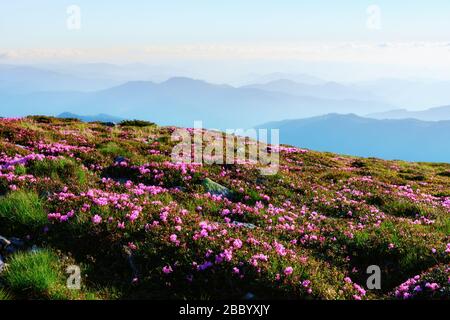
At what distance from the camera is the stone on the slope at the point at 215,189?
1455 centimetres

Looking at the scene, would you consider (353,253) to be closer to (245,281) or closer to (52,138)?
(245,281)

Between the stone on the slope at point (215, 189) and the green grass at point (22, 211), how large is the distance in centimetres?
569

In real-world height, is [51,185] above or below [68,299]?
above

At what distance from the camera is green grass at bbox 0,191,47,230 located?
9.81 meters

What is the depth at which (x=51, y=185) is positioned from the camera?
11.9 meters

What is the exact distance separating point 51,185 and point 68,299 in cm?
536

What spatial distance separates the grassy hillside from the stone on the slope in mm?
37

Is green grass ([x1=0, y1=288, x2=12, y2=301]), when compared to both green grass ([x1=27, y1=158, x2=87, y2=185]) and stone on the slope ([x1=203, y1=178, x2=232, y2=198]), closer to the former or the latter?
green grass ([x1=27, y1=158, x2=87, y2=185])

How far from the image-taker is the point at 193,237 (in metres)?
9.57

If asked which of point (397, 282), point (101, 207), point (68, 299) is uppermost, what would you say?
point (101, 207)

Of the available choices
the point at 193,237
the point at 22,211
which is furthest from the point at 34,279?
the point at 193,237

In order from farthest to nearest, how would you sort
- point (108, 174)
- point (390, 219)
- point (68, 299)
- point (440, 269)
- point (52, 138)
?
1. point (52, 138)
2. point (108, 174)
3. point (390, 219)
4. point (440, 269)
5. point (68, 299)

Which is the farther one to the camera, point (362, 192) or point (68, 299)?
point (362, 192)
